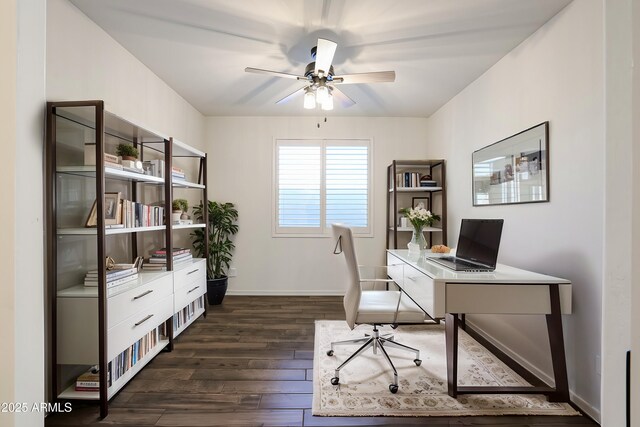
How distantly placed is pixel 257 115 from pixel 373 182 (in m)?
1.93

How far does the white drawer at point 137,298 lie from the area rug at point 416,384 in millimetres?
1360

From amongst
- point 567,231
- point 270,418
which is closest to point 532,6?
point 567,231

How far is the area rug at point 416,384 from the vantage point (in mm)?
1812

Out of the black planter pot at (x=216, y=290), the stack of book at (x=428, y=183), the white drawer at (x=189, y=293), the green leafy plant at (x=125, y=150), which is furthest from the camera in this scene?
the stack of book at (x=428, y=183)

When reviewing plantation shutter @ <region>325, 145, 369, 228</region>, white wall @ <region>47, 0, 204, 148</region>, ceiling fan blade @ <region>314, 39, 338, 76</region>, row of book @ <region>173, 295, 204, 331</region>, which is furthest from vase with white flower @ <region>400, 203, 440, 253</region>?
white wall @ <region>47, 0, 204, 148</region>

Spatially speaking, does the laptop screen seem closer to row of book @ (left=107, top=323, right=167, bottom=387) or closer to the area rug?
the area rug

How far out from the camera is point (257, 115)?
4207 mm

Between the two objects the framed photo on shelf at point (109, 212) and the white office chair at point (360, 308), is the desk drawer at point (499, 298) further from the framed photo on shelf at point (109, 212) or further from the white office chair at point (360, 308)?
the framed photo on shelf at point (109, 212)

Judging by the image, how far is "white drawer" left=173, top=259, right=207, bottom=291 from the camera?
271 cm

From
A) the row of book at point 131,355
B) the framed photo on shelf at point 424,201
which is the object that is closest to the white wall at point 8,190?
the row of book at point 131,355

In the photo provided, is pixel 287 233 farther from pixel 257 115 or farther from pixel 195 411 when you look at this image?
pixel 195 411

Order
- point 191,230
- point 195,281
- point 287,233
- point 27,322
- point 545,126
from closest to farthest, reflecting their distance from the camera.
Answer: point 27,322
point 545,126
point 195,281
point 191,230
point 287,233

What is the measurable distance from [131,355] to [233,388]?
78 centimetres

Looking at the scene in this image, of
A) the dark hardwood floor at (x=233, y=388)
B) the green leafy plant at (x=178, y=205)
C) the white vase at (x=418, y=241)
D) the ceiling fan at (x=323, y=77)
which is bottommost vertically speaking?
the dark hardwood floor at (x=233, y=388)
